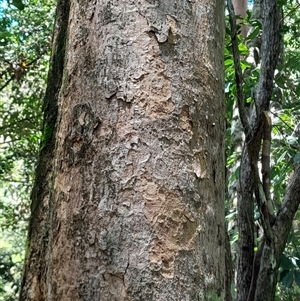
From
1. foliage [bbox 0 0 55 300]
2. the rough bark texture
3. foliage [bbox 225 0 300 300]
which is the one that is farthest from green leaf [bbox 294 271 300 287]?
foliage [bbox 0 0 55 300]

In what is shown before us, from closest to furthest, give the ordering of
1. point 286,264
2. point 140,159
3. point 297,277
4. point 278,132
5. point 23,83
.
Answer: point 140,159, point 286,264, point 297,277, point 278,132, point 23,83

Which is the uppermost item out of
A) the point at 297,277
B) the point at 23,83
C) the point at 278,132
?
the point at 23,83

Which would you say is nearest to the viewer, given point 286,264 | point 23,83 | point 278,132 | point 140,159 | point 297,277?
point 140,159

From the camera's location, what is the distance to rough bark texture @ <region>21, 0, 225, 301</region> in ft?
2.00

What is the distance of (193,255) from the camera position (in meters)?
0.63

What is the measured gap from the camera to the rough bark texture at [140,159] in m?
0.61

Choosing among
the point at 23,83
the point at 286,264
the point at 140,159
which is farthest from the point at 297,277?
the point at 23,83

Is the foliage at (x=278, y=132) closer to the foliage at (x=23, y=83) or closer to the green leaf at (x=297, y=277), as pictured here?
the green leaf at (x=297, y=277)

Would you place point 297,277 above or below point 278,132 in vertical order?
below

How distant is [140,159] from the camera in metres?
0.64

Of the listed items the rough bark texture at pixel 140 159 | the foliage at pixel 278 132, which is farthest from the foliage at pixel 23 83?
the rough bark texture at pixel 140 159

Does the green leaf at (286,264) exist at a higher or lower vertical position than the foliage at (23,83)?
lower

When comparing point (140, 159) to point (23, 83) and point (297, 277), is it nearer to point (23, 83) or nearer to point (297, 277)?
point (297, 277)

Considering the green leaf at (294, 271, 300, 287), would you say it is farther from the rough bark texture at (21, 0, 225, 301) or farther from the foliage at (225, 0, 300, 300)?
the rough bark texture at (21, 0, 225, 301)
